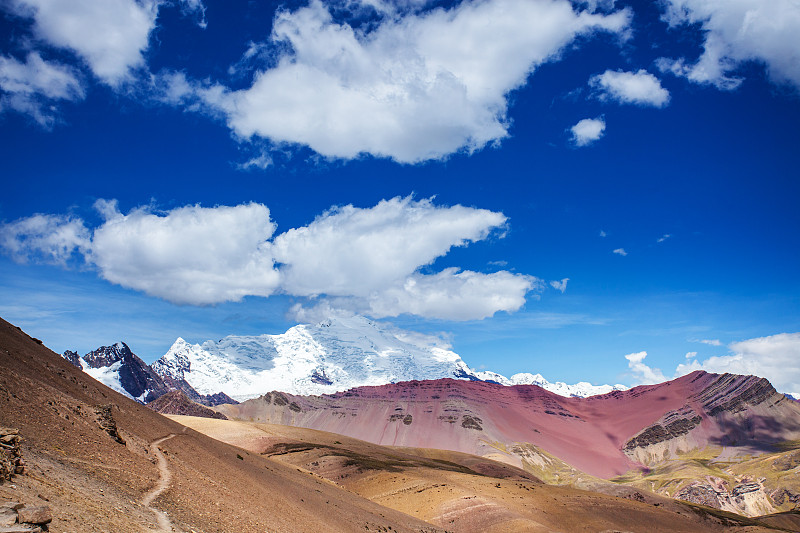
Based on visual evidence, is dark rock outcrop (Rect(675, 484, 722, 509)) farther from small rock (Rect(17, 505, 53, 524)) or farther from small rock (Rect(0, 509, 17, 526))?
small rock (Rect(0, 509, 17, 526))

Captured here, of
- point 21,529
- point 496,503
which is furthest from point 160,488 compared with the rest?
point 496,503

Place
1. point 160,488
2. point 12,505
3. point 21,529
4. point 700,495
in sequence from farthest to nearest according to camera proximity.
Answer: point 700,495 < point 160,488 < point 12,505 < point 21,529

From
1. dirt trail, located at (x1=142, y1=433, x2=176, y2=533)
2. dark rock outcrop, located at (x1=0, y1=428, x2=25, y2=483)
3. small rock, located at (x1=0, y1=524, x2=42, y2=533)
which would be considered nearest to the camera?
small rock, located at (x1=0, y1=524, x2=42, y2=533)

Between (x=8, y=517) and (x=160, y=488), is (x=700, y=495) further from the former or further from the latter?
(x=8, y=517)

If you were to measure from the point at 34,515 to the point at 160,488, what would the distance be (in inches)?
588

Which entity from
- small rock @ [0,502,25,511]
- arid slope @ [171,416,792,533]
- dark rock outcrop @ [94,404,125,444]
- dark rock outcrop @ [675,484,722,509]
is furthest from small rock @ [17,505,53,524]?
dark rock outcrop @ [675,484,722,509]

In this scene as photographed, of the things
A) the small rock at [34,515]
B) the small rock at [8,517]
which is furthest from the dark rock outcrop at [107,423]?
the small rock at [8,517]

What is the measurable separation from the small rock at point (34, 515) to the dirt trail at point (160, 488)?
24.8 feet

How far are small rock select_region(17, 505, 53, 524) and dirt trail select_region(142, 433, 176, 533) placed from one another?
7.54 m

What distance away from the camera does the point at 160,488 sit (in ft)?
101

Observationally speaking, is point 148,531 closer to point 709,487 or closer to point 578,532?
point 578,532

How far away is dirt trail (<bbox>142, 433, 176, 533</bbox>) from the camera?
83.3ft

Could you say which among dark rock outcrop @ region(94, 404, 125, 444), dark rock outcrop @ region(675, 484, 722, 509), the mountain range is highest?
dark rock outcrop @ region(94, 404, 125, 444)

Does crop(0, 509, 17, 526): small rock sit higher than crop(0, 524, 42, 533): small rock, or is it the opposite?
crop(0, 509, 17, 526): small rock
